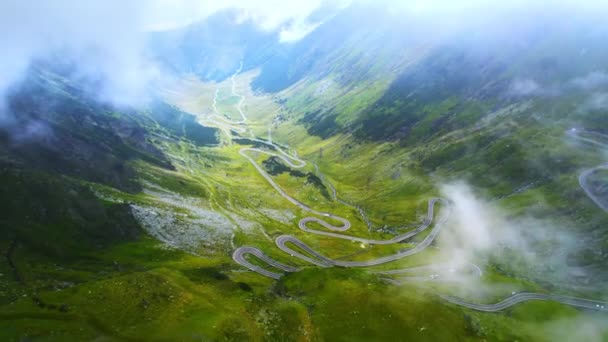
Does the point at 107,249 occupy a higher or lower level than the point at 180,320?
higher

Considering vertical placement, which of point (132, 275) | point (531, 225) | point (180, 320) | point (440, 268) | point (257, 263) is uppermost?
point (531, 225)

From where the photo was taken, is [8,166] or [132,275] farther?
[8,166]

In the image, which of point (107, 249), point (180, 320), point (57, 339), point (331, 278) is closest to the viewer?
point (57, 339)

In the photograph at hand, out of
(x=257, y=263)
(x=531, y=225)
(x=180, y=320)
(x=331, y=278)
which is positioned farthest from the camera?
(x=531, y=225)

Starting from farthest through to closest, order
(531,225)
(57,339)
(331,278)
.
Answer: (531,225) → (331,278) → (57,339)

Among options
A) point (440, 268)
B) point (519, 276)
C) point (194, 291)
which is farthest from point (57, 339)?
point (519, 276)

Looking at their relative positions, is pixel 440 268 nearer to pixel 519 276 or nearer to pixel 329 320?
pixel 519 276

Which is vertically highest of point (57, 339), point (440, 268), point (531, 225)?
point (531, 225)

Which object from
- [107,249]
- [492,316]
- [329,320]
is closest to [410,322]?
[329,320]

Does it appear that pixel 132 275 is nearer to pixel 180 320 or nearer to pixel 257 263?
pixel 180 320
